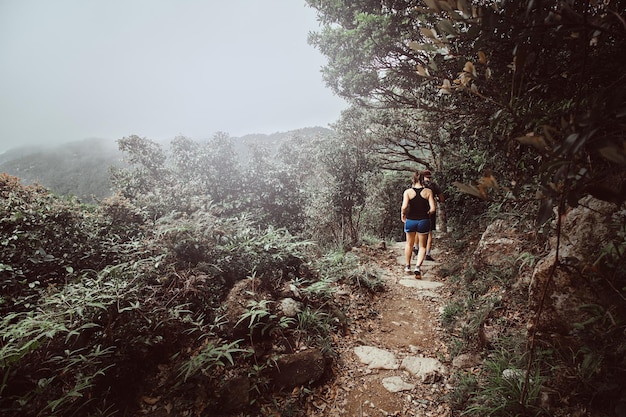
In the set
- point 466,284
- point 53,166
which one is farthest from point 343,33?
point 53,166

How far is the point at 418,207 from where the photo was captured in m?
6.03

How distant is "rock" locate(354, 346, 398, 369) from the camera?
3557mm

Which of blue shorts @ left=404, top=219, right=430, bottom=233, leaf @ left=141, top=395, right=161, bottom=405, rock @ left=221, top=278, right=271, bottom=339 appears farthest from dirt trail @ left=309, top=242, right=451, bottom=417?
leaf @ left=141, top=395, right=161, bottom=405

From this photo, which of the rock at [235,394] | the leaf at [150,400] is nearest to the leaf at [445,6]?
the rock at [235,394]

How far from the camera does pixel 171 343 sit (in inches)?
124

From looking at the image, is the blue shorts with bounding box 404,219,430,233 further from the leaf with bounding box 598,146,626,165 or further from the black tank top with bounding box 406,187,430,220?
the leaf with bounding box 598,146,626,165

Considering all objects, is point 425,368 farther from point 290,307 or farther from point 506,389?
point 290,307

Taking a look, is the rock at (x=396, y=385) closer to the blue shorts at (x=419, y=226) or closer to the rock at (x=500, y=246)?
the rock at (x=500, y=246)

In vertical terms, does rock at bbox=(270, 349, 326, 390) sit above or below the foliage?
below

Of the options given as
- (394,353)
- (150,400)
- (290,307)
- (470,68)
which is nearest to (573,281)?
(394,353)

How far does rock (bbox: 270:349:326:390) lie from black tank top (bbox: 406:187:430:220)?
3.91 meters

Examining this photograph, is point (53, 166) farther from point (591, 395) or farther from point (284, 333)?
point (591, 395)

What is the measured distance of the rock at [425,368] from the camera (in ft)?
10.7

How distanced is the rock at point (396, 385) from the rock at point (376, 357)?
0.66ft
